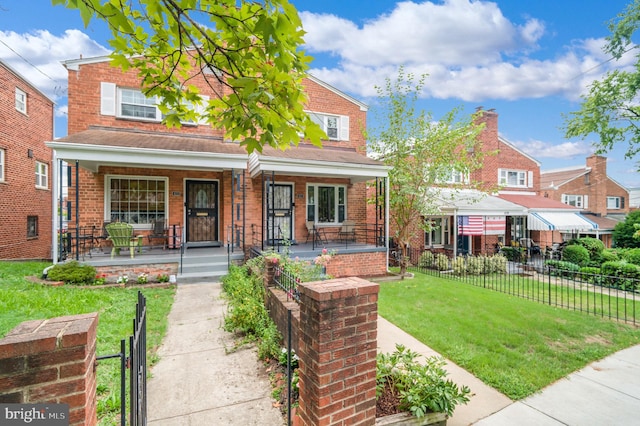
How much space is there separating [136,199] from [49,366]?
11.3m

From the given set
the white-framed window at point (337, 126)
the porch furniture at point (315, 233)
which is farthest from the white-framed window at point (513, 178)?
→ the porch furniture at point (315, 233)

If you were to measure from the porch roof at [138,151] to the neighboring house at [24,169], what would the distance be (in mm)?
6730

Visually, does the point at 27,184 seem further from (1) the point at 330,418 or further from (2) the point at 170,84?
(1) the point at 330,418

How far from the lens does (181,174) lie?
11656mm

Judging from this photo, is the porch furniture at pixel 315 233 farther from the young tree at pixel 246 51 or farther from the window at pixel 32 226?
the window at pixel 32 226

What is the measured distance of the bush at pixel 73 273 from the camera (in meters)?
7.81

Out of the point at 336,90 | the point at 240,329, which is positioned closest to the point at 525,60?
the point at 336,90

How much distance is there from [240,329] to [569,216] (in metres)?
22.1

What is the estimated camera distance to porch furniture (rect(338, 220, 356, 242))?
12891 millimetres

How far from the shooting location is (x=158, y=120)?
38.8 feet

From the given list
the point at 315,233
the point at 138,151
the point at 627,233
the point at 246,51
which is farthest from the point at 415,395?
the point at 627,233

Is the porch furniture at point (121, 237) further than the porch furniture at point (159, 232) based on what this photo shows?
No

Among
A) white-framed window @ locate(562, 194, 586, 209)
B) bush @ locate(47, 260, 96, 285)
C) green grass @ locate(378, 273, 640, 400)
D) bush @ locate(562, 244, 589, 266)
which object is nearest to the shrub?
green grass @ locate(378, 273, 640, 400)

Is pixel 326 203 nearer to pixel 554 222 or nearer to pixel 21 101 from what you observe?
pixel 554 222
